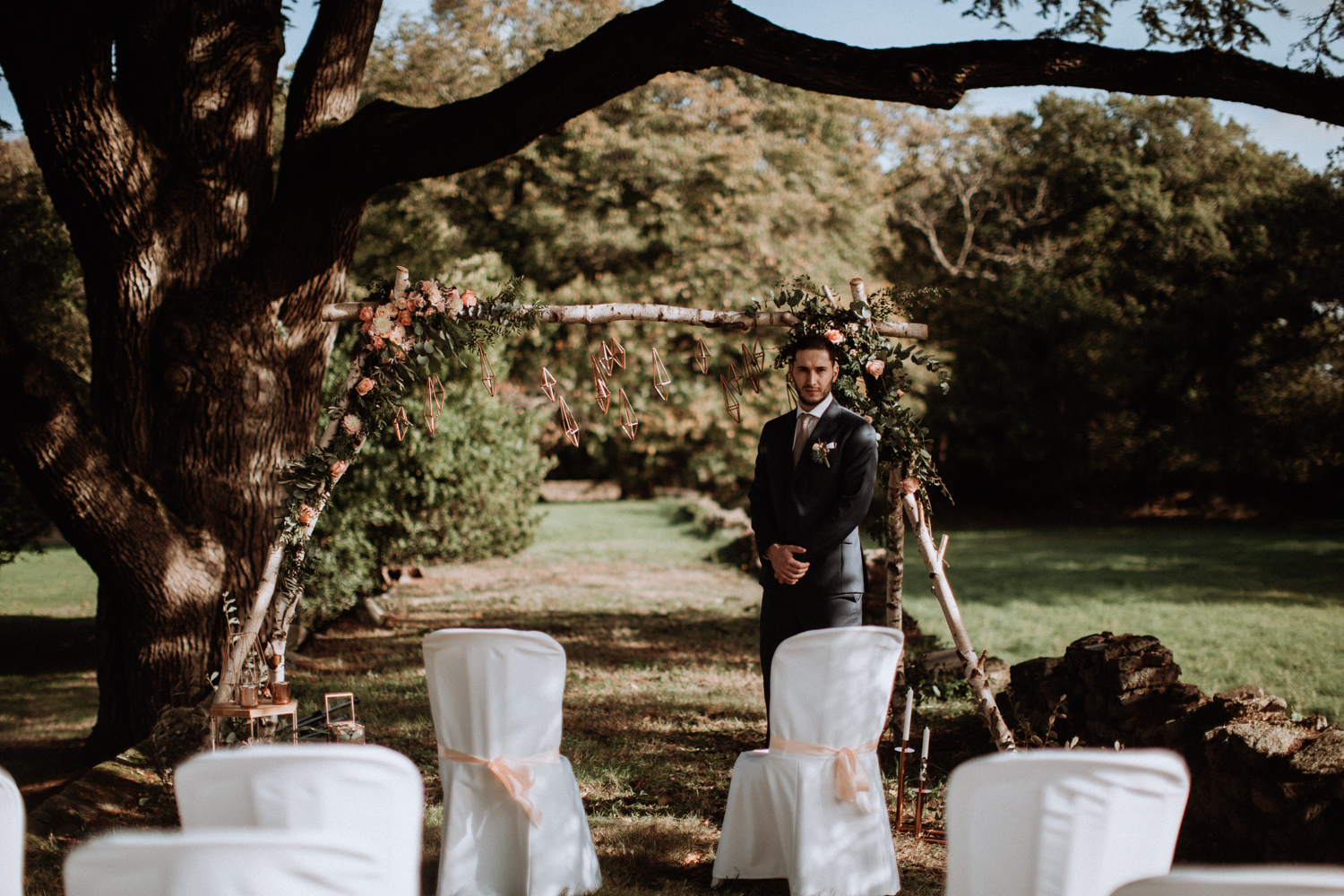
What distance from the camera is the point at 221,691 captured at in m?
5.12

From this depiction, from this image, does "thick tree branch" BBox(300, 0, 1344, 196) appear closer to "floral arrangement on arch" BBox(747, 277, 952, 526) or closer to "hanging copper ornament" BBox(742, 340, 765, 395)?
"floral arrangement on arch" BBox(747, 277, 952, 526)

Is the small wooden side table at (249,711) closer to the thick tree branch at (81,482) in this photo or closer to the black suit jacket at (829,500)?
the thick tree branch at (81,482)

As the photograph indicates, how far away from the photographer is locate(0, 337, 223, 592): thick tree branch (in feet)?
17.9

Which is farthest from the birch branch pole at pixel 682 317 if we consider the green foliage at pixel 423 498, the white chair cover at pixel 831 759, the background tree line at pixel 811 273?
the background tree line at pixel 811 273

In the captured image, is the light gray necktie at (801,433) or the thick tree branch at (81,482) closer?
the light gray necktie at (801,433)

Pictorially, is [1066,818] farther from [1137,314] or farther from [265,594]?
[1137,314]

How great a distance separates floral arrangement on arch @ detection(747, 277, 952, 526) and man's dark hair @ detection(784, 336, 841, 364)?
0.05 ft

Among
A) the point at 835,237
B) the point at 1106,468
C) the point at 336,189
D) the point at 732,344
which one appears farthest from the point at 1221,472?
the point at 336,189

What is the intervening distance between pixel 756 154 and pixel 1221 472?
12495mm

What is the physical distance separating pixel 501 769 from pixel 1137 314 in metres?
21.5

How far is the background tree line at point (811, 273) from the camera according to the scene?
10.9 metres

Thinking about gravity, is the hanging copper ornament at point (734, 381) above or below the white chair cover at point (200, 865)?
above

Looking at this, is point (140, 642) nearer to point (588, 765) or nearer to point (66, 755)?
point (66, 755)

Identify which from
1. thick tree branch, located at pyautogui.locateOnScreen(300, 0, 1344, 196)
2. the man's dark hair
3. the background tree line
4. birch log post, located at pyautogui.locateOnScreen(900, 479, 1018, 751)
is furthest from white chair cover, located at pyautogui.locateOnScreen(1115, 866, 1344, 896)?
the background tree line
